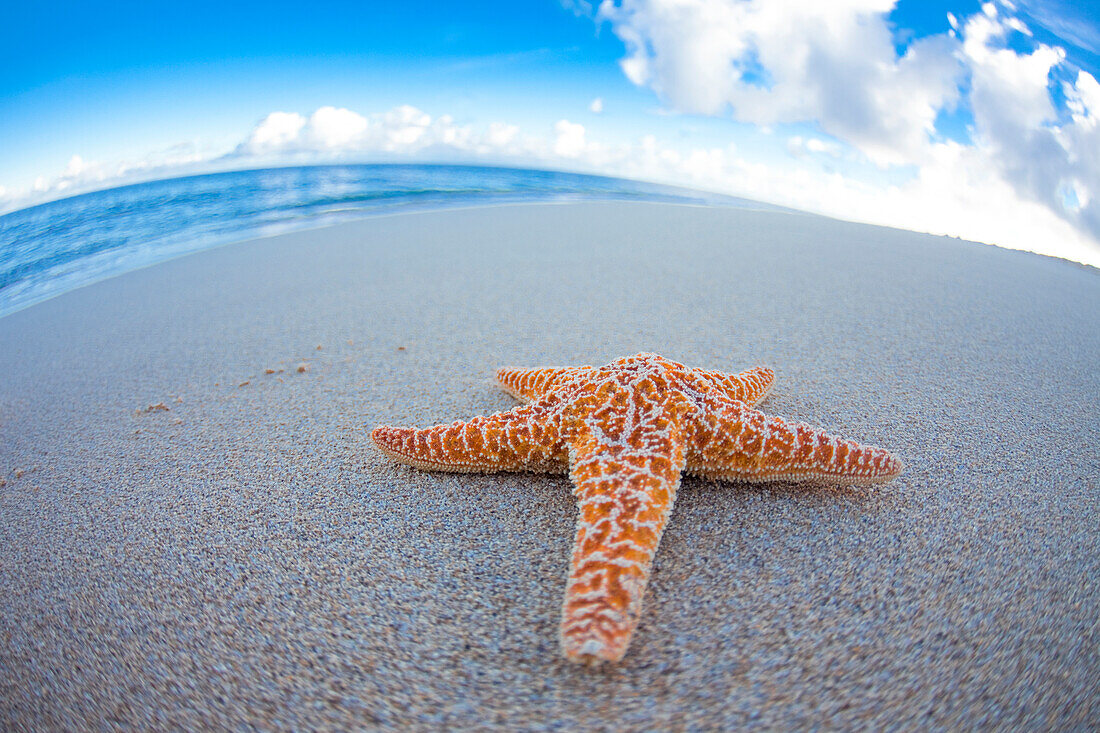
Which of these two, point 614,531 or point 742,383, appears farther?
point 742,383

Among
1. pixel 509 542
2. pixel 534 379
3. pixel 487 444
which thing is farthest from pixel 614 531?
pixel 534 379

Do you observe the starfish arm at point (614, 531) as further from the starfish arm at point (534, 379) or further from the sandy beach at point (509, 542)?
the starfish arm at point (534, 379)

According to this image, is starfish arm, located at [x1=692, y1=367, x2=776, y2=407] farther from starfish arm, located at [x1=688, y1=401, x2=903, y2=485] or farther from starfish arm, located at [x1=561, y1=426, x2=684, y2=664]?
starfish arm, located at [x1=561, y1=426, x2=684, y2=664]

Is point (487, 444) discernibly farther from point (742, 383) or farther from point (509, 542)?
point (742, 383)

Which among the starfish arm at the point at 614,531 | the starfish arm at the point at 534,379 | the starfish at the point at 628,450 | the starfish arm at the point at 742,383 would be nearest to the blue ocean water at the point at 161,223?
the starfish arm at the point at 534,379

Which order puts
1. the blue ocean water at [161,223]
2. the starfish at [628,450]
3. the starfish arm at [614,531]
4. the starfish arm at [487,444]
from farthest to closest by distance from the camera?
the blue ocean water at [161,223], the starfish arm at [487,444], the starfish at [628,450], the starfish arm at [614,531]
